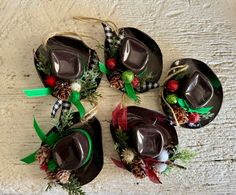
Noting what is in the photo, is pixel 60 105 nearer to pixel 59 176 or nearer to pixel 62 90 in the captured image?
pixel 62 90

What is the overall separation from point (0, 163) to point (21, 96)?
0.16m

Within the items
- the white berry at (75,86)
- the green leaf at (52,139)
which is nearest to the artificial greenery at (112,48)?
the white berry at (75,86)

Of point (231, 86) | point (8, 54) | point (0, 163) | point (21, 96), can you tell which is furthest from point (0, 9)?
point (231, 86)

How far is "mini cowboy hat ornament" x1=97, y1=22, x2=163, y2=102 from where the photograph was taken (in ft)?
2.96

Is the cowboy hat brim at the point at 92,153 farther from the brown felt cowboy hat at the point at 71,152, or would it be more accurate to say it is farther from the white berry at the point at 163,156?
the white berry at the point at 163,156

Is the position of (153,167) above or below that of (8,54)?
below

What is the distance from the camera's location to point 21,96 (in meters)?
0.94

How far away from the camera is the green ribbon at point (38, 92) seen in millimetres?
884

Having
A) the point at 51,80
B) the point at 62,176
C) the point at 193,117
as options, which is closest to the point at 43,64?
the point at 51,80

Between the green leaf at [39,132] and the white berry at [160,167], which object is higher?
the green leaf at [39,132]

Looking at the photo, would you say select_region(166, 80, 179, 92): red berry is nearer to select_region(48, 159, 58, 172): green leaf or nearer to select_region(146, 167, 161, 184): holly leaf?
select_region(146, 167, 161, 184): holly leaf

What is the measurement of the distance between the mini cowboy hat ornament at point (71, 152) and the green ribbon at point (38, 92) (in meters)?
0.06

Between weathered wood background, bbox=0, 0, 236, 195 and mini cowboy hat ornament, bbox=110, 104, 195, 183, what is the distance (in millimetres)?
29

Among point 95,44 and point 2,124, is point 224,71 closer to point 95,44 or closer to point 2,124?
point 95,44
